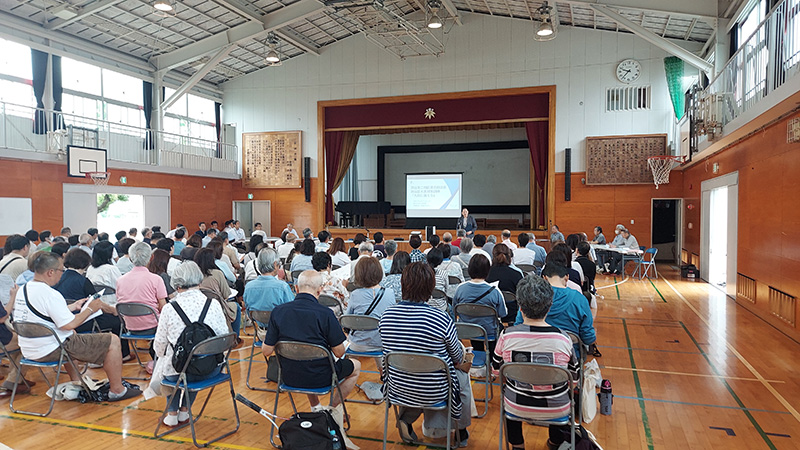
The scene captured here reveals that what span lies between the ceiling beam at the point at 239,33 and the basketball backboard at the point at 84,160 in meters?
4.22

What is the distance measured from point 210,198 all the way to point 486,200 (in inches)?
401

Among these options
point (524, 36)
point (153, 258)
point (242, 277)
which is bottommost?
point (242, 277)

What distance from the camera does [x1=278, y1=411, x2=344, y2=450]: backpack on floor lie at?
307 cm

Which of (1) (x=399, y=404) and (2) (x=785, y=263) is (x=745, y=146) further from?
(1) (x=399, y=404)

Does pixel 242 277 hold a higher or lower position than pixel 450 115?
lower

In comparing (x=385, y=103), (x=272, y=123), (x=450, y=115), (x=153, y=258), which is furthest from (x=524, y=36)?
(x=153, y=258)

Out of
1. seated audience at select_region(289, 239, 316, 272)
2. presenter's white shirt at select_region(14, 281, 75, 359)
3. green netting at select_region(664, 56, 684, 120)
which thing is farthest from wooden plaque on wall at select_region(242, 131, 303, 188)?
presenter's white shirt at select_region(14, 281, 75, 359)

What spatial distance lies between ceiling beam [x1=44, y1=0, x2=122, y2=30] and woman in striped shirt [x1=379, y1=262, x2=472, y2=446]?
12.0m

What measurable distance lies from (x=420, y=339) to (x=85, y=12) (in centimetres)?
1284

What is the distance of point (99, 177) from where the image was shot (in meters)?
12.8

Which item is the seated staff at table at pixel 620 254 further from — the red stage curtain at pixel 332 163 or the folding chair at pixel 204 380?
the folding chair at pixel 204 380

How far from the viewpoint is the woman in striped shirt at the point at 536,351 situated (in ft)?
9.52

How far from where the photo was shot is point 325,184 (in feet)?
57.9

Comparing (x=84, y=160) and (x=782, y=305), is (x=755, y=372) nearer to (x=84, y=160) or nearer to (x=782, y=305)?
(x=782, y=305)
